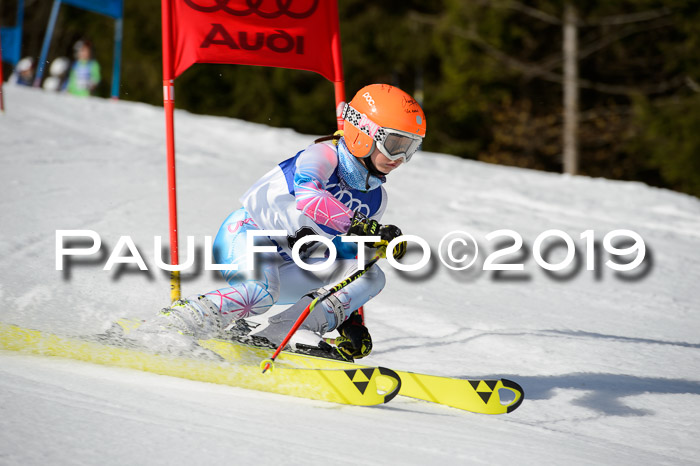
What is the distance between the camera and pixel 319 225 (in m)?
3.78

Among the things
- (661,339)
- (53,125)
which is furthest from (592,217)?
(53,125)

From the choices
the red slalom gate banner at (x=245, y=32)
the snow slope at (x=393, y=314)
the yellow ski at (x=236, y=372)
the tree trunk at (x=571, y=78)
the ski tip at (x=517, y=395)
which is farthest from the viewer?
the tree trunk at (x=571, y=78)

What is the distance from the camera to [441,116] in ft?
79.7

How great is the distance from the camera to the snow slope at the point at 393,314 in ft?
8.59

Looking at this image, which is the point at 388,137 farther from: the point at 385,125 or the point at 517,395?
the point at 517,395

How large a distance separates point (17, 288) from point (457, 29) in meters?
17.2

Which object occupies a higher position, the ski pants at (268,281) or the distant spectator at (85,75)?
the distant spectator at (85,75)

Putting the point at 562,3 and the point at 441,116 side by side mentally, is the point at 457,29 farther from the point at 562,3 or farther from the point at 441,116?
the point at 441,116

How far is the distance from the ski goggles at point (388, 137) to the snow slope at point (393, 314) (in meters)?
1.12

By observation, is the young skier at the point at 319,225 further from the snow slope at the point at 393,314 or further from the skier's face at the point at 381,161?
the snow slope at the point at 393,314

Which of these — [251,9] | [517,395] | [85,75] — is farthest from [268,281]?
[85,75]

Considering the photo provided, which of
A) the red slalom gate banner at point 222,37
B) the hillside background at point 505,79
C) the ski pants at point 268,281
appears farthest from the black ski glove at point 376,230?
the hillside background at point 505,79

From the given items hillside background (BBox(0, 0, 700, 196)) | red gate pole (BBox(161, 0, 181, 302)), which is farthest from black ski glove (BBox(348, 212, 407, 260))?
hillside background (BBox(0, 0, 700, 196))

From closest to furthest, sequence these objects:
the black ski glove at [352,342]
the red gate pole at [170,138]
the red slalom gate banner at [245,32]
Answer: the black ski glove at [352,342], the red gate pole at [170,138], the red slalom gate banner at [245,32]
